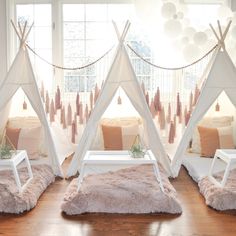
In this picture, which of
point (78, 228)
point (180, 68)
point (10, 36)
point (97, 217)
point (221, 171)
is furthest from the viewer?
point (10, 36)

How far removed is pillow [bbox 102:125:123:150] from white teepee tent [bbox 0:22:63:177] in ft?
2.32

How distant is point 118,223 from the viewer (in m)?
3.15

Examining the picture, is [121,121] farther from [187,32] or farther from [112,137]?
[187,32]

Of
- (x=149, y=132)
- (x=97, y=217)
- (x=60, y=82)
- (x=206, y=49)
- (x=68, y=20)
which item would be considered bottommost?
(x=97, y=217)

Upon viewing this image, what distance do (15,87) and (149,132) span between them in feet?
5.19

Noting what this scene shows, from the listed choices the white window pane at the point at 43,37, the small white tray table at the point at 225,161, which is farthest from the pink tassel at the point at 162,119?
the white window pane at the point at 43,37

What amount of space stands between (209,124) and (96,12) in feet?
7.02

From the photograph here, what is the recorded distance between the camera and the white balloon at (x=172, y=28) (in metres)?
4.88

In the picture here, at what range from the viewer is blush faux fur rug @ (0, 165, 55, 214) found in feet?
11.0

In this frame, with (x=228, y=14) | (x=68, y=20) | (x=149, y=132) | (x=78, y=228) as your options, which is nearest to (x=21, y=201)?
(x=78, y=228)

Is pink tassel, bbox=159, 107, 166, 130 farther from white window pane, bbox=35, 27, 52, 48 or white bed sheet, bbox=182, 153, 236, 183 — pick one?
white window pane, bbox=35, 27, 52, 48

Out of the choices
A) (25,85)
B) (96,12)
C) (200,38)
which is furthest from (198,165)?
(96,12)

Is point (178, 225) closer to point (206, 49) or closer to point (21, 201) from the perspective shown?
point (21, 201)

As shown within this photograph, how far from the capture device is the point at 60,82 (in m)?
5.43
